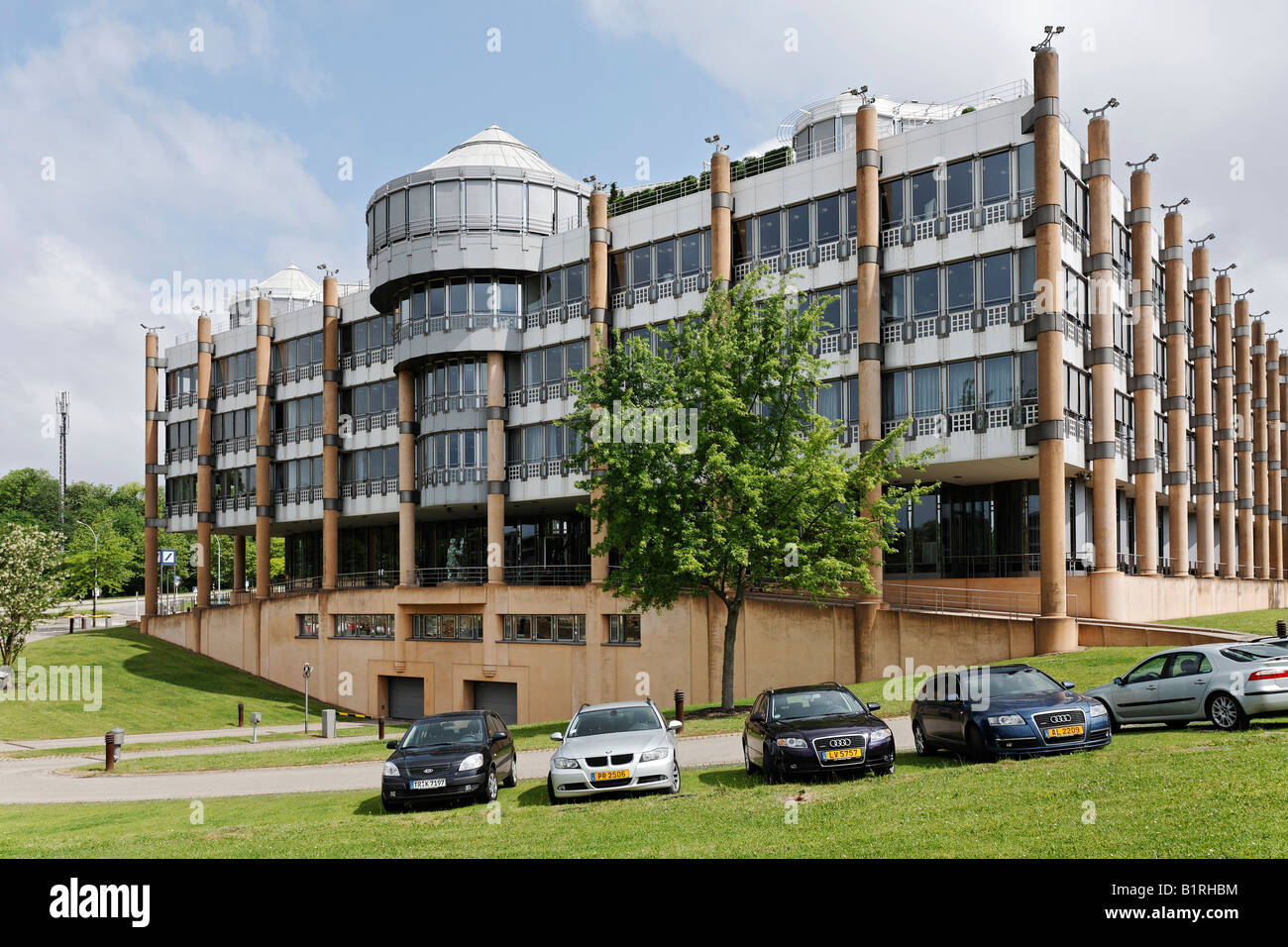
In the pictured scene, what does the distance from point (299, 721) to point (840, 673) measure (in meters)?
24.6

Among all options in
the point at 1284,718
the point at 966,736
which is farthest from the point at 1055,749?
the point at 1284,718

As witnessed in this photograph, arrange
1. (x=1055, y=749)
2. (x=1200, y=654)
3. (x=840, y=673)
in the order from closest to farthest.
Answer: (x=1055, y=749)
(x=1200, y=654)
(x=840, y=673)

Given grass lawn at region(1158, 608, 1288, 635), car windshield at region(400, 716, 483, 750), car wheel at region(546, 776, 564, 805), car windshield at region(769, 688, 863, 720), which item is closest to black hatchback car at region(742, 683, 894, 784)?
car windshield at region(769, 688, 863, 720)

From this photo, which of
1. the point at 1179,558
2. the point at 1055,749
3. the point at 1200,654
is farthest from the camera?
the point at 1179,558

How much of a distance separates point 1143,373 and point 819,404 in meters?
12.9

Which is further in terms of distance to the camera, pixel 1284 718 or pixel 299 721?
pixel 299 721

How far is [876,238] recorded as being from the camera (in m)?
34.9

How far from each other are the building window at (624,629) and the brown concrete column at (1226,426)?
33.2 m

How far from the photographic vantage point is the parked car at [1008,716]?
1441 cm

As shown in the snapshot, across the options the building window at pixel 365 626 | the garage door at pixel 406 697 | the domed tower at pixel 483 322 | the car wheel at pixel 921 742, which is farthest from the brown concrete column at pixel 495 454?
the car wheel at pixel 921 742

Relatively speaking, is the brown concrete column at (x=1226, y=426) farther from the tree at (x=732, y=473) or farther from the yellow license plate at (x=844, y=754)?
the yellow license plate at (x=844, y=754)

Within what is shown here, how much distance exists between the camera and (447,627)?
4603cm

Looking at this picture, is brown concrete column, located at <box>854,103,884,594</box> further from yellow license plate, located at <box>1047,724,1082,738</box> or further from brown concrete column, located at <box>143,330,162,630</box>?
brown concrete column, located at <box>143,330,162,630</box>

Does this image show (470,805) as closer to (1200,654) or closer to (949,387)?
(1200,654)
